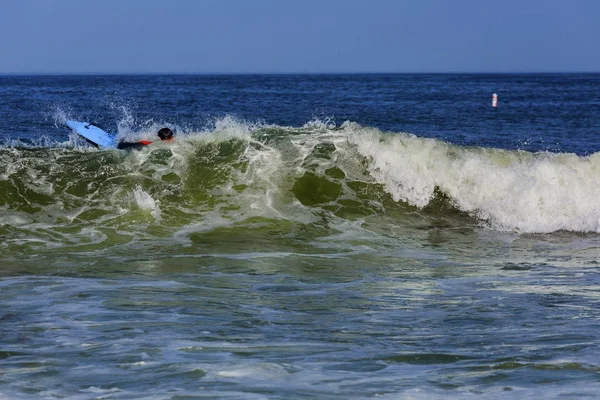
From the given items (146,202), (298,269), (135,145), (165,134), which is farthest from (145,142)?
(298,269)

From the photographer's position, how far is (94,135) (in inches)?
677

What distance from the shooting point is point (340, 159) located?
51.0 feet

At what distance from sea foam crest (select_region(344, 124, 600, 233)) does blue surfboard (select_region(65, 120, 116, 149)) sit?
178 inches

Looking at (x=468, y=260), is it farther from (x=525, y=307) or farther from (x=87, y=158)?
(x=87, y=158)

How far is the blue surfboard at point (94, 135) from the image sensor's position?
16.7m

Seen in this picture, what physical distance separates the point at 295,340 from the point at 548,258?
16.7 feet

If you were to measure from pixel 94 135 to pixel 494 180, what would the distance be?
7661 mm

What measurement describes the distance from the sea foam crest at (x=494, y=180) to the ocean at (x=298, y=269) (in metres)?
0.04

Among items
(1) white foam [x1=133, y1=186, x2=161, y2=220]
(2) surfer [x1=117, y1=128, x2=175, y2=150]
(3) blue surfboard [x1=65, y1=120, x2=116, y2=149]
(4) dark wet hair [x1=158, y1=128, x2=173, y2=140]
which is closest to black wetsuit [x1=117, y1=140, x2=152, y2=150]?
(2) surfer [x1=117, y1=128, x2=175, y2=150]

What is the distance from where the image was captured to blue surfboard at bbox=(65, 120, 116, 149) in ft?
54.9

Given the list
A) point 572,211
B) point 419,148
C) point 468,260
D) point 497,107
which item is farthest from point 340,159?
point 497,107

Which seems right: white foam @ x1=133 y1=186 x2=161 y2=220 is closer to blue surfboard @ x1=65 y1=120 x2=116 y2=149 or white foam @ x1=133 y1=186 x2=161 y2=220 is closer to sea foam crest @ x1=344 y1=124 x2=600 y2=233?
blue surfboard @ x1=65 y1=120 x2=116 y2=149

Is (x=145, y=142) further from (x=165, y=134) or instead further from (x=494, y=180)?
(x=494, y=180)

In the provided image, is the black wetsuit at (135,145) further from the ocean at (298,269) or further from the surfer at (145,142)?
the ocean at (298,269)
